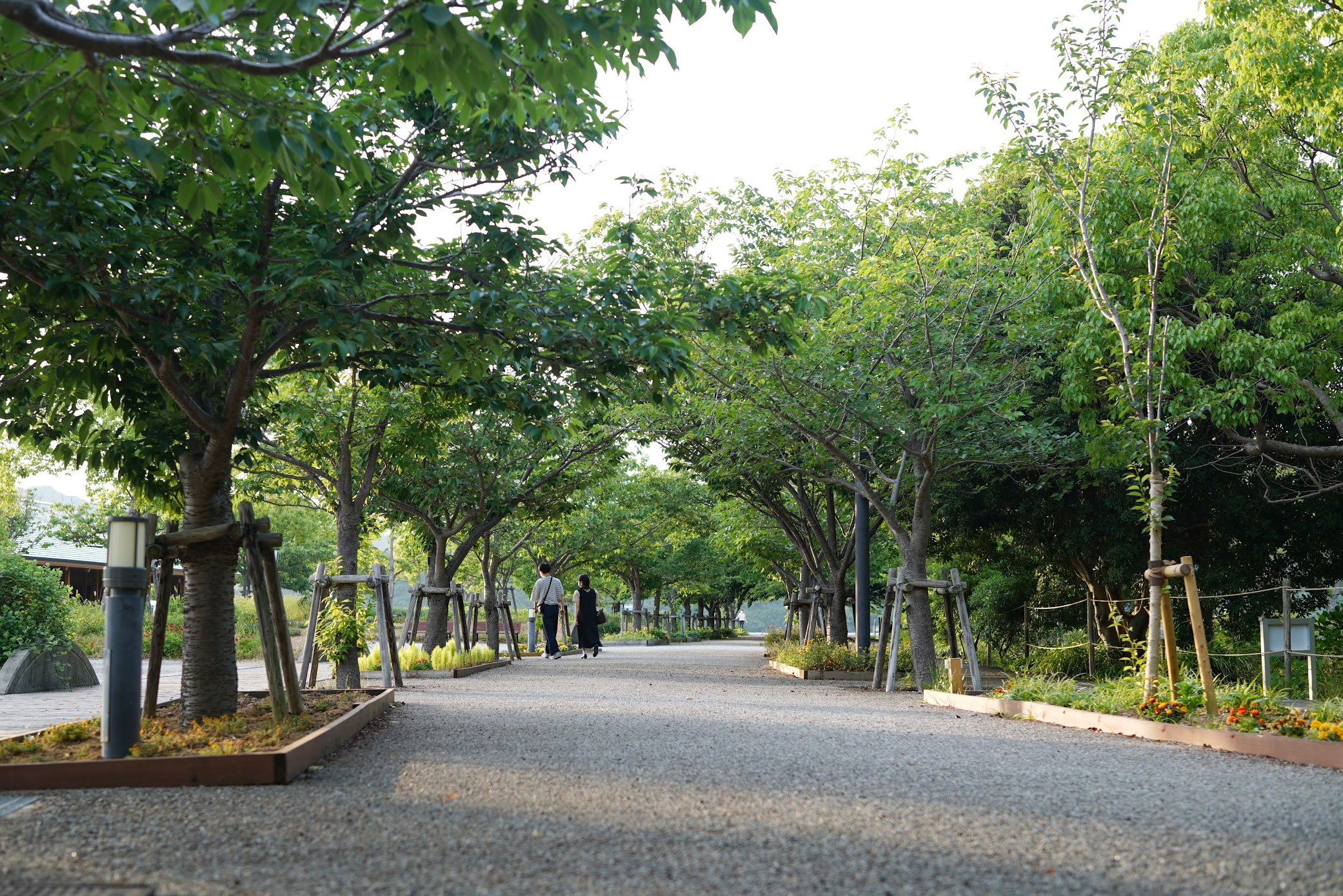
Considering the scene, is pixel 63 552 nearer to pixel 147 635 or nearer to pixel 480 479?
pixel 147 635

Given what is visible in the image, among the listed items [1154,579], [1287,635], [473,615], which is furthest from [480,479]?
[1154,579]

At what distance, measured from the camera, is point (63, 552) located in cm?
4212

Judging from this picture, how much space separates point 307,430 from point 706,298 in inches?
375

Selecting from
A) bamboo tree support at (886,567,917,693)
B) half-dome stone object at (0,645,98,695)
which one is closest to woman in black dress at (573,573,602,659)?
bamboo tree support at (886,567,917,693)

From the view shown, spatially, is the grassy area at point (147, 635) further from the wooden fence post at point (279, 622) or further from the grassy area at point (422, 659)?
the wooden fence post at point (279, 622)

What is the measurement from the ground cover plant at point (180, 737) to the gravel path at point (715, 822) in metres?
0.41

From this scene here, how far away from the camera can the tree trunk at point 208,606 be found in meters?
7.91

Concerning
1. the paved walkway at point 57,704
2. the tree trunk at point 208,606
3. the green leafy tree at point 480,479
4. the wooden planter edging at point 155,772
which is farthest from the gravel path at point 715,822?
the green leafy tree at point 480,479

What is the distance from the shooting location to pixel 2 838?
4.43m

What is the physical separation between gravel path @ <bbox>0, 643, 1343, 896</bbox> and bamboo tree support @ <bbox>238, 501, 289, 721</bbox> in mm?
583

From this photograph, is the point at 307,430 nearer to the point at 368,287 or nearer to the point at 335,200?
the point at 368,287

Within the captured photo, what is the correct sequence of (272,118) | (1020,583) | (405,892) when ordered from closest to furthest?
(405,892)
(272,118)
(1020,583)

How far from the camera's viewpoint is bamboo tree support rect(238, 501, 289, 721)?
7.09m

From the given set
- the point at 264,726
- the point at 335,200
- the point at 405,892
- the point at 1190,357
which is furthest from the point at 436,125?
the point at 1190,357
